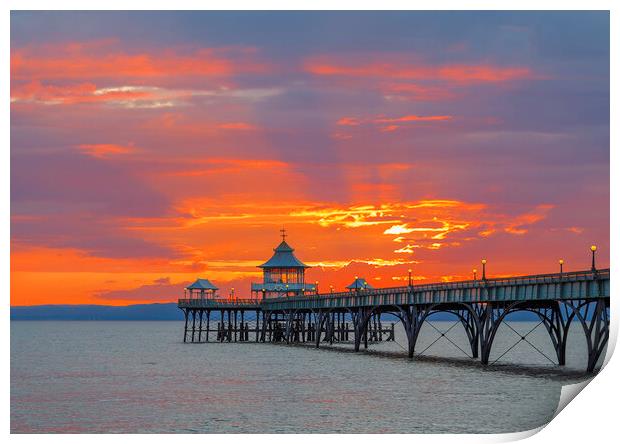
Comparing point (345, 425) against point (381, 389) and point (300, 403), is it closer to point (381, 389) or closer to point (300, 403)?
point (300, 403)

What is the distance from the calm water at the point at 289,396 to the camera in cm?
5750

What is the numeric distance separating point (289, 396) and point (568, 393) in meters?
17.1

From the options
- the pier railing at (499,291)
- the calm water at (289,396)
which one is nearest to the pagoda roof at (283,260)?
the pier railing at (499,291)

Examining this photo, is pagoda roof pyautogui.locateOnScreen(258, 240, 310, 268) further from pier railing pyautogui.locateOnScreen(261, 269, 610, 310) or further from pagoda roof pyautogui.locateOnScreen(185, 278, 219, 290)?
pier railing pyautogui.locateOnScreen(261, 269, 610, 310)

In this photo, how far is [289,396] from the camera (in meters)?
71.2

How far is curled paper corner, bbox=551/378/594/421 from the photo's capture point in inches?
2349

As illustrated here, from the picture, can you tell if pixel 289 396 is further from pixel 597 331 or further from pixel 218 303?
pixel 218 303

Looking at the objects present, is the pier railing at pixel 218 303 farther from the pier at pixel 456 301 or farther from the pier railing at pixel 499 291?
the pier railing at pixel 499 291

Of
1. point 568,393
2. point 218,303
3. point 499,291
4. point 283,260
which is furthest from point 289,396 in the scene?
point 283,260

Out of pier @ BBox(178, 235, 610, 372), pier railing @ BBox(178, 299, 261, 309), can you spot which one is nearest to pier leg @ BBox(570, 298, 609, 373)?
pier @ BBox(178, 235, 610, 372)

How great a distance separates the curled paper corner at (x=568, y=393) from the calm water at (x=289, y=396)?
820mm

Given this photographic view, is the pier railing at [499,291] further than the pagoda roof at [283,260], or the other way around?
the pagoda roof at [283,260]

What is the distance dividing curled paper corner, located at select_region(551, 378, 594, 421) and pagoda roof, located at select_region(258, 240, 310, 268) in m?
99.2
